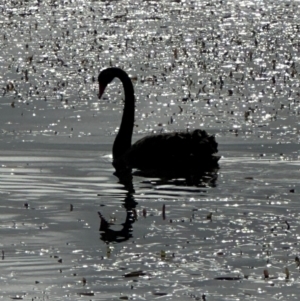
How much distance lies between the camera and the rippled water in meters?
8.32

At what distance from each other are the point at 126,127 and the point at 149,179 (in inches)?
75.1

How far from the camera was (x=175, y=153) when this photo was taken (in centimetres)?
1389

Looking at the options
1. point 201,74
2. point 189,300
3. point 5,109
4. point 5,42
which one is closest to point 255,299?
point 189,300

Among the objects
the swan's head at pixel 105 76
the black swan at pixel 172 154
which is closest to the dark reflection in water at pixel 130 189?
the black swan at pixel 172 154

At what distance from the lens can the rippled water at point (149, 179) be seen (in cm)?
832

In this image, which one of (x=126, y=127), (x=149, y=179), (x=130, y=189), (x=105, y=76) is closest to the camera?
(x=130, y=189)

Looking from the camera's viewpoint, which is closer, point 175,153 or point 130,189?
point 130,189

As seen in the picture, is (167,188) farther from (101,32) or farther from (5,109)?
(101,32)

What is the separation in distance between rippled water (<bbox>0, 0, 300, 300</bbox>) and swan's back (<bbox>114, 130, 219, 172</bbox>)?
320 mm

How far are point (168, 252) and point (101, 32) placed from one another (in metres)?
19.9

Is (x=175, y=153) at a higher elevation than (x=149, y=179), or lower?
higher

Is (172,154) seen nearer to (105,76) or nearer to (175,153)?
(175,153)

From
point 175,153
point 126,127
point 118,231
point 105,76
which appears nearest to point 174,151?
point 175,153

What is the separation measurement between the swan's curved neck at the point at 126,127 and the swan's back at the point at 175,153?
11.2 inches
